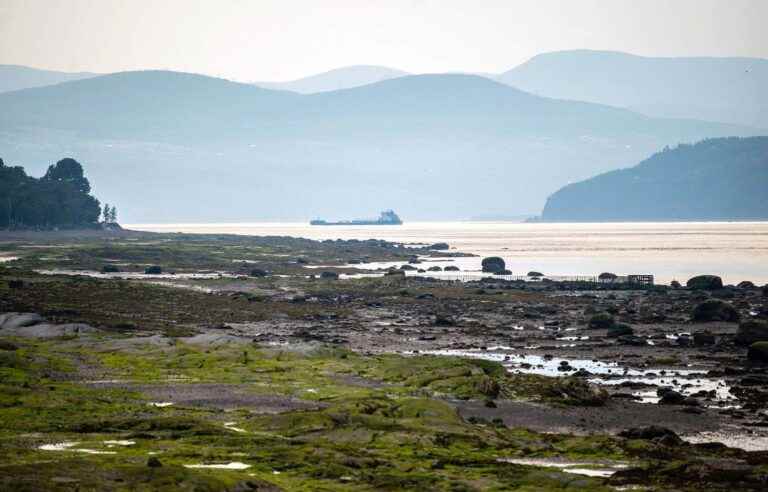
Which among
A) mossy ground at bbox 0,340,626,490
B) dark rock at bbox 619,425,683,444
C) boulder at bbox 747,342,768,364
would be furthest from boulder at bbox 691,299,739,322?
dark rock at bbox 619,425,683,444

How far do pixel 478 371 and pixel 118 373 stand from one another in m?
16.0

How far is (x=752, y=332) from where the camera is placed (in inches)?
2450

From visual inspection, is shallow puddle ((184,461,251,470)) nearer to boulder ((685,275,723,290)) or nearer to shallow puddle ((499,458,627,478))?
shallow puddle ((499,458,627,478))

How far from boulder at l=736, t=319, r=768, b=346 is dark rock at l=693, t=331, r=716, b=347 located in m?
1.84

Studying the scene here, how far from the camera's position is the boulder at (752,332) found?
203 feet

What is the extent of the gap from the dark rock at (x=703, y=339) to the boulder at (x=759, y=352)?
7200 mm

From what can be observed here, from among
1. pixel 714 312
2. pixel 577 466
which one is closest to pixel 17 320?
pixel 577 466

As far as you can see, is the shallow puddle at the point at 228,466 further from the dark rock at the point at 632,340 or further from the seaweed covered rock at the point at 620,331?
the seaweed covered rock at the point at 620,331

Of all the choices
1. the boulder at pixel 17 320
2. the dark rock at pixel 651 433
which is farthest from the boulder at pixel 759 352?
the boulder at pixel 17 320

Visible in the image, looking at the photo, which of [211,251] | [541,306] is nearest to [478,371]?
[541,306]

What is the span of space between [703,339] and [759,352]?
26.4 feet

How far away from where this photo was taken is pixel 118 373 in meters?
50.6

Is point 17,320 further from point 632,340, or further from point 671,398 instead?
point 671,398

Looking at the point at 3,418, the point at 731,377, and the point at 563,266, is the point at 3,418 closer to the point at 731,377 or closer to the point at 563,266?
the point at 731,377
